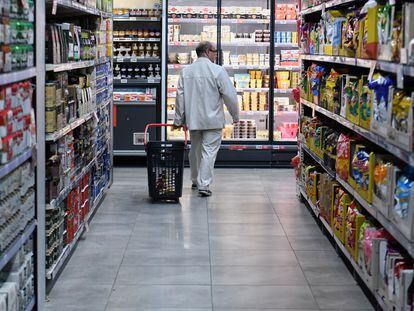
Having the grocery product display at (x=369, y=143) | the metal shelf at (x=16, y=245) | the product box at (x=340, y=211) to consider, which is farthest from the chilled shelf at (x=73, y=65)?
the product box at (x=340, y=211)

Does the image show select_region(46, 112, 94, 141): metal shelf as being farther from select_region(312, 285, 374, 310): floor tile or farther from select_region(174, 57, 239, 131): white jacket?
select_region(174, 57, 239, 131): white jacket

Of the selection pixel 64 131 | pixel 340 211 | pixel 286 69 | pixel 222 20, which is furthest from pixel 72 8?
pixel 286 69

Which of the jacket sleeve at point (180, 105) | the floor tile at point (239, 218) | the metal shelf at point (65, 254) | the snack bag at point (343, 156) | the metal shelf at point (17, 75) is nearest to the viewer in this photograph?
the metal shelf at point (17, 75)

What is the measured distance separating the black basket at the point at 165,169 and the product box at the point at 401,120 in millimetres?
4797

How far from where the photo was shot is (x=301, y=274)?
643 cm

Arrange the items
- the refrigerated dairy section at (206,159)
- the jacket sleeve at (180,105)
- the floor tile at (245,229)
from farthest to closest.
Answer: the jacket sleeve at (180,105) < the floor tile at (245,229) < the refrigerated dairy section at (206,159)

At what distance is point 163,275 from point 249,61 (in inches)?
259

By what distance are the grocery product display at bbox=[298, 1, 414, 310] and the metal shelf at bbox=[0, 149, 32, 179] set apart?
2026 mm

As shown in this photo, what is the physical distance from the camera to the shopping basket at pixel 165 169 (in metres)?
9.46

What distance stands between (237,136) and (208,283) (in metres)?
6.56

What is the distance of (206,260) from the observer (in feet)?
22.5

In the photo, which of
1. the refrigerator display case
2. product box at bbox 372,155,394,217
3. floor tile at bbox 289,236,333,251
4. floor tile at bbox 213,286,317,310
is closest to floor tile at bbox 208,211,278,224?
floor tile at bbox 289,236,333,251

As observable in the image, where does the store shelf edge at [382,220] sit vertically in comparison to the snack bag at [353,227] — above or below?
above

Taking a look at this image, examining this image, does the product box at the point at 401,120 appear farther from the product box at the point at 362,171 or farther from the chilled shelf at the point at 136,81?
the chilled shelf at the point at 136,81
